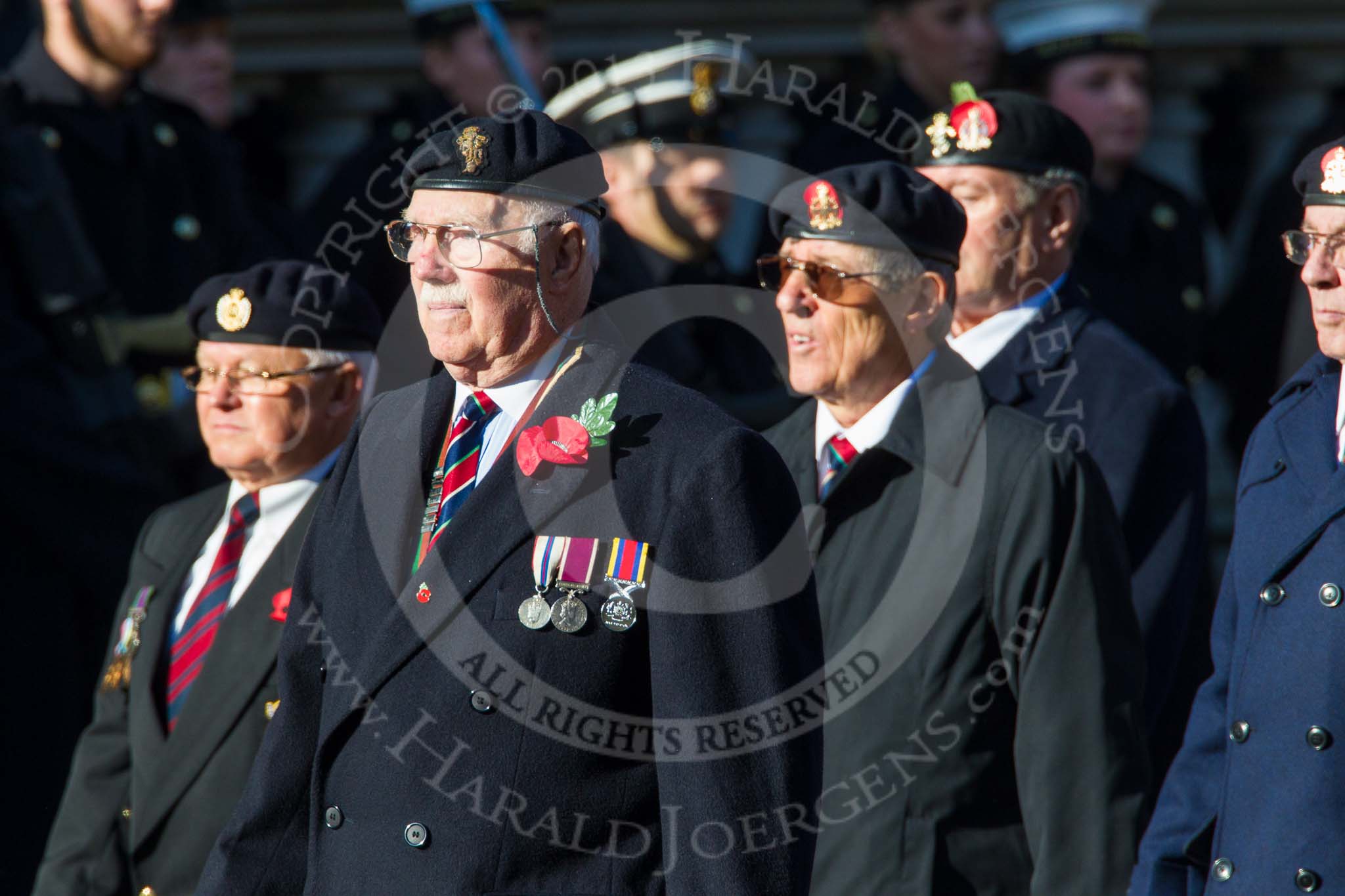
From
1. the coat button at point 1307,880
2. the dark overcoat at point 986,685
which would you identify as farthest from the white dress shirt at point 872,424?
the coat button at point 1307,880

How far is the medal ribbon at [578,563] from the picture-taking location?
290 centimetres

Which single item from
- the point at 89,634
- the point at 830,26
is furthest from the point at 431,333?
the point at 830,26

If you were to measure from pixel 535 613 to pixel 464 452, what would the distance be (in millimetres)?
349

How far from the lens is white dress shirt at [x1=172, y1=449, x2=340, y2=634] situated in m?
4.12

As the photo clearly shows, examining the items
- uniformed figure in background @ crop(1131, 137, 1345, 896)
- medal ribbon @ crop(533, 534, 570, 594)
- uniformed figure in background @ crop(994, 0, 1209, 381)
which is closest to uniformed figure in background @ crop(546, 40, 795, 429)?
uniformed figure in background @ crop(994, 0, 1209, 381)

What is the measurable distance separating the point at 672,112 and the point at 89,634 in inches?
93.1

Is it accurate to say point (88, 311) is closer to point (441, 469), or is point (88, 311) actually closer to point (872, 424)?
point (872, 424)

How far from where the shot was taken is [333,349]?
4273 millimetres

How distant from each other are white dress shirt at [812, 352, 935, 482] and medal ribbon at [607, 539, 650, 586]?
3.31 ft

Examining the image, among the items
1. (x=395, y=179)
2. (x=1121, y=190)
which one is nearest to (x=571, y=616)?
(x=395, y=179)

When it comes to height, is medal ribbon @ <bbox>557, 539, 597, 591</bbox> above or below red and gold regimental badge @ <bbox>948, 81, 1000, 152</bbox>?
below

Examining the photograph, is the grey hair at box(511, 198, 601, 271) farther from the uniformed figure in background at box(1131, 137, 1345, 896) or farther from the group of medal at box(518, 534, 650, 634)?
the uniformed figure in background at box(1131, 137, 1345, 896)

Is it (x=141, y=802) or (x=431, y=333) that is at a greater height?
(x=431, y=333)

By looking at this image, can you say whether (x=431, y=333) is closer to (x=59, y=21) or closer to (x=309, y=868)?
(x=309, y=868)
